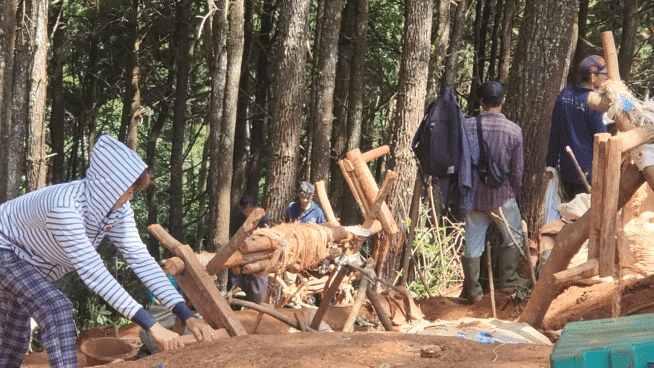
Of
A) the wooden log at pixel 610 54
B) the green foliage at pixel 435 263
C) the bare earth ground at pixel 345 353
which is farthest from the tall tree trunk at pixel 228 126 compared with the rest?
the wooden log at pixel 610 54

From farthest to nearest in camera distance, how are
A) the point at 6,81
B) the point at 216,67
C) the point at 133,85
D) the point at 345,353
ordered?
the point at 133,85 < the point at 216,67 < the point at 6,81 < the point at 345,353

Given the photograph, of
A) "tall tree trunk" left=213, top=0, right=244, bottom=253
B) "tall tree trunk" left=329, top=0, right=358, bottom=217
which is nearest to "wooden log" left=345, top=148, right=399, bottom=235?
"tall tree trunk" left=213, top=0, right=244, bottom=253

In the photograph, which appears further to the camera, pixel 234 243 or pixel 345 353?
pixel 234 243

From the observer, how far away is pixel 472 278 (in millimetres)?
9523

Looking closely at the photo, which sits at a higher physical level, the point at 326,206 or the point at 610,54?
the point at 610,54

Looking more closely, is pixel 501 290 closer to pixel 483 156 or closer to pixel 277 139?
pixel 483 156

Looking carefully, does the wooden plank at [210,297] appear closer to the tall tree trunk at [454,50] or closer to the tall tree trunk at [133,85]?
the tall tree trunk at [454,50]

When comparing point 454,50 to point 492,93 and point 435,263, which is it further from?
point 492,93

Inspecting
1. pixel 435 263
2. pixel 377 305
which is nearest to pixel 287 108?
pixel 435 263

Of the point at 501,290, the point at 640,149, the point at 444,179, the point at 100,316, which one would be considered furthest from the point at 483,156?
the point at 100,316

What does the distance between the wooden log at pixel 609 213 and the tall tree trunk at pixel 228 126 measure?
862cm

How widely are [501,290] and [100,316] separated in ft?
26.2

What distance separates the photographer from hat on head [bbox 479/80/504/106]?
9250mm

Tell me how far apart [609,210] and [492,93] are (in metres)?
3.52
